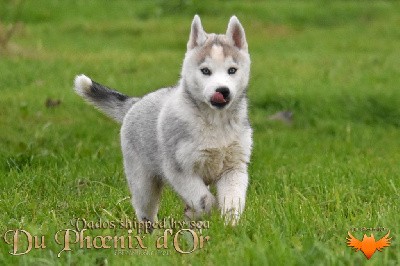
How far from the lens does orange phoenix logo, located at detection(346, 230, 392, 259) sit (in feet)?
14.7

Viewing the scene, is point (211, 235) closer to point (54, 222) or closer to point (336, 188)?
point (54, 222)

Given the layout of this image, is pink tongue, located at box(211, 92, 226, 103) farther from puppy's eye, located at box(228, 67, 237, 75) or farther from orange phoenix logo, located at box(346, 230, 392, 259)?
orange phoenix logo, located at box(346, 230, 392, 259)

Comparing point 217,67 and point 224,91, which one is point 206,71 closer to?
point 217,67

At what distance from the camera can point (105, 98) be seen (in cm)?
724

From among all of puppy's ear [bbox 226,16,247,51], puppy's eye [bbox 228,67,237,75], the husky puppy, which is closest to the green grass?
the husky puppy

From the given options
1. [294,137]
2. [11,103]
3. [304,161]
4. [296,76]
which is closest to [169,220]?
[304,161]

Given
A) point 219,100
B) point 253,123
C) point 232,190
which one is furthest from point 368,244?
point 253,123

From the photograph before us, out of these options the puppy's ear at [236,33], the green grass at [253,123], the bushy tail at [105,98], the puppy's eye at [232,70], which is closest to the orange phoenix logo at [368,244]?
the green grass at [253,123]

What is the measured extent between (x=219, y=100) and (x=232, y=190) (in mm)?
632

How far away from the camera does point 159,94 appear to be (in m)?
6.74

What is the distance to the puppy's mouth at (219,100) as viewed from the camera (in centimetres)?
576

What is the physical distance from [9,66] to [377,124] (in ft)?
22.5

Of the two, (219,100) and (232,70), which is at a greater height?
(232,70)

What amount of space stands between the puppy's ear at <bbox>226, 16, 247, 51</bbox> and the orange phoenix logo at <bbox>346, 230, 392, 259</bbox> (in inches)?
81.6
